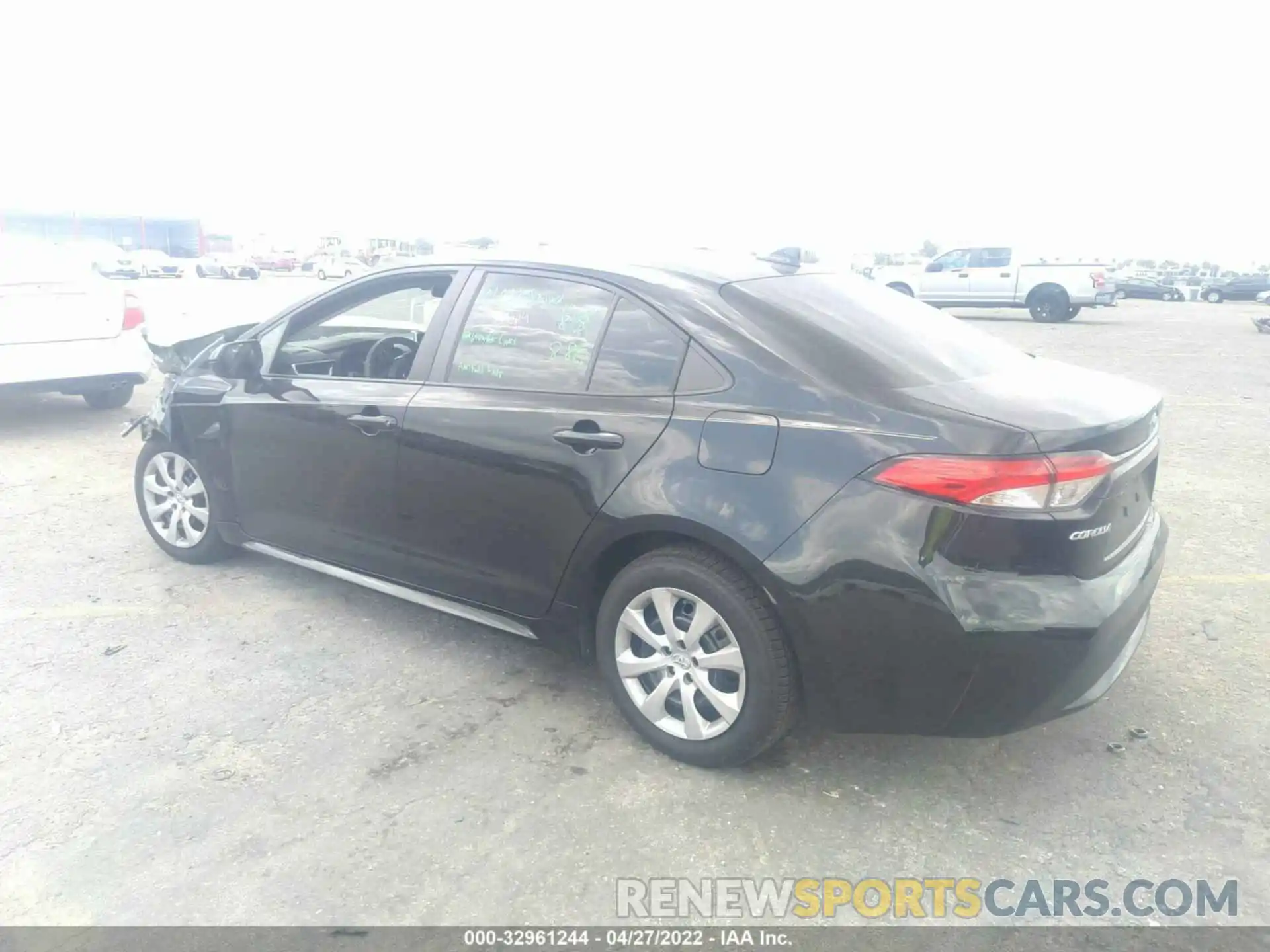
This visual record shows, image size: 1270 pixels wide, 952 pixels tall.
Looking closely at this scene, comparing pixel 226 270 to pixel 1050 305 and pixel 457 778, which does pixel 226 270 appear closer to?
pixel 1050 305

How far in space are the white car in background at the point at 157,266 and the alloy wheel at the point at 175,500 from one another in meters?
43.2

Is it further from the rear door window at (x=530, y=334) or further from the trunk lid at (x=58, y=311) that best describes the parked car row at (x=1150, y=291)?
the rear door window at (x=530, y=334)

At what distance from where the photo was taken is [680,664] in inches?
122

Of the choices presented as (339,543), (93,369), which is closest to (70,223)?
(93,369)

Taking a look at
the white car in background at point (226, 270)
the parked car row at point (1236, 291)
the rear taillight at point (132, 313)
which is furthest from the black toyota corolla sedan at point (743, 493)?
the white car in background at point (226, 270)

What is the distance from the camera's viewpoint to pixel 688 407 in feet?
10.1

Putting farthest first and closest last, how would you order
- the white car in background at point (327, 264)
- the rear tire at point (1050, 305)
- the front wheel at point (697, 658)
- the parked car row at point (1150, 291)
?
the white car in background at point (327, 264)
the parked car row at point (1150, 291)
the rear tire at point (1050, 305)
the front wheel at point (697, 658)

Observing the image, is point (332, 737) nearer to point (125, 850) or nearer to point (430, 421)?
point (125, 850)

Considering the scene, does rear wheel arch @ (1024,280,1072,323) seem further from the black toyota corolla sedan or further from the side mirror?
the side mirror

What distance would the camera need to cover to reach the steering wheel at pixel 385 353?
4242mm

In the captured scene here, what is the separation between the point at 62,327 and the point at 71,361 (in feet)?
0.93

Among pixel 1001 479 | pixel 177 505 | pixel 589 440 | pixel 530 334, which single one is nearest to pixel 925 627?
pixel 1001 479

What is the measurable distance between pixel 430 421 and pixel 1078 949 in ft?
8.71

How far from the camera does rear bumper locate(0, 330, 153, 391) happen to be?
7363mm
